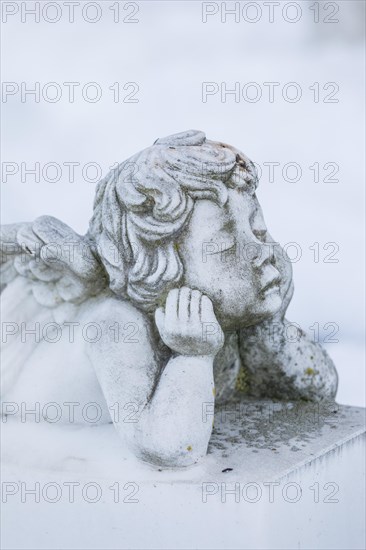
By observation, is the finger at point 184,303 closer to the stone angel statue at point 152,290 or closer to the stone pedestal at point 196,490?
the stone angel statue at point 152,290

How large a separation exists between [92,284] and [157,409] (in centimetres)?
36

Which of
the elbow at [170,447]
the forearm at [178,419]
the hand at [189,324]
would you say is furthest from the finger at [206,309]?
the elbow at [170,447]

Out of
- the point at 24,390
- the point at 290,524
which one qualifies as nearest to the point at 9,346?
the point at 24,390

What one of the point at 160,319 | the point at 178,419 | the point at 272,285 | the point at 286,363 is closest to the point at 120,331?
the point at 160,319

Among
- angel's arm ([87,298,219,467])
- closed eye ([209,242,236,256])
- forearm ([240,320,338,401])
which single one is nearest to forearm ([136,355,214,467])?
angel's arm ([87,298,219,467])

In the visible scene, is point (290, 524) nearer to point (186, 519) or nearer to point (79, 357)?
point (186, 519)

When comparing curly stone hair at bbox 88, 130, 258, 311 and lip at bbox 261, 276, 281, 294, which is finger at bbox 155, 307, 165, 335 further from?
lip at bbox 261, 276, 281, 294

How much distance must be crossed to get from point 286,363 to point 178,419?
567 mm

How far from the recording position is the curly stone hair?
1.80 meters

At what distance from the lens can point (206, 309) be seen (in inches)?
71.2

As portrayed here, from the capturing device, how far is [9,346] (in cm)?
206

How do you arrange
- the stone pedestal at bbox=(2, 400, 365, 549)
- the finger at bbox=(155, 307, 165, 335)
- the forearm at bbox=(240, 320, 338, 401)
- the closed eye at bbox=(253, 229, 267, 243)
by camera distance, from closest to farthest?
the stone pedestal at bbox=(2, 400, 365, 549)
the finger at bbox=(155, 307, 165, 335)
the closed eye at bbox=(253, 229, 267, 243)
the forearm at bbox=(240, 320, 338, 401)

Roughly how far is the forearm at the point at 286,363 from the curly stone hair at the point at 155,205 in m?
0.44

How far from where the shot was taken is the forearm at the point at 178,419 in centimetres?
172
